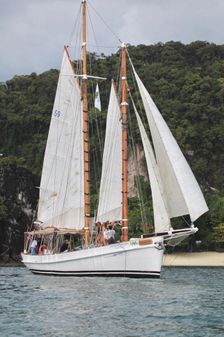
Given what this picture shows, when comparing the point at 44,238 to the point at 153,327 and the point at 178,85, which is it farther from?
the point at 178,85

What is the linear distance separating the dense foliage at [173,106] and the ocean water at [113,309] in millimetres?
40319

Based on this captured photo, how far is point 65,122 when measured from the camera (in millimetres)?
47281

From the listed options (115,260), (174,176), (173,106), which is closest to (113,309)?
(174,176)

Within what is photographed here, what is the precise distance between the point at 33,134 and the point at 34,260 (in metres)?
61.2

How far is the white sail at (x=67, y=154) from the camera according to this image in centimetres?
4691

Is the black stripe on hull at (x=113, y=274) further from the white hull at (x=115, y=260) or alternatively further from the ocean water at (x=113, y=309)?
the ocean water at (x=113, y=309)

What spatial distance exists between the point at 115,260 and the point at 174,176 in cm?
649

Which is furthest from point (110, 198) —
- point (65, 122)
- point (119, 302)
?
point (119, 302)

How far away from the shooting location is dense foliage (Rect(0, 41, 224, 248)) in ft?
298

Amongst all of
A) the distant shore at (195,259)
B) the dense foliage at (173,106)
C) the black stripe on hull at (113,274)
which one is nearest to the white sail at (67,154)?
the black stripe on hull at (113,274)

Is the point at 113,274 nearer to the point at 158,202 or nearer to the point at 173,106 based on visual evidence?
the point at 158,202

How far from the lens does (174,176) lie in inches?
1499

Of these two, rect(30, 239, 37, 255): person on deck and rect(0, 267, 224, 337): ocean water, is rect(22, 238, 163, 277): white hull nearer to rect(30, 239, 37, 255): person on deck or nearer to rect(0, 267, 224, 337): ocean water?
rect(0, 267, 224, 337): ocean water

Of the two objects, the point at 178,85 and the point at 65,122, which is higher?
the point at 178,85
